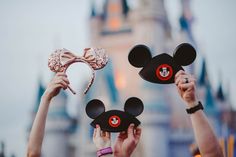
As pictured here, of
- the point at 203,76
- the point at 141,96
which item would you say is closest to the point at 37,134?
the point at 141,96

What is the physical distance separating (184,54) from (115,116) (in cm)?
25

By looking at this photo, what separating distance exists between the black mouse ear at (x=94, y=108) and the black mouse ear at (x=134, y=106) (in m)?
0.07

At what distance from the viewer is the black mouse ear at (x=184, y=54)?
1170mm

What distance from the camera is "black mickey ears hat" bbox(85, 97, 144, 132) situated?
1288mm

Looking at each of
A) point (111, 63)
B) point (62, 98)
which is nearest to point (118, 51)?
point (111, 63)

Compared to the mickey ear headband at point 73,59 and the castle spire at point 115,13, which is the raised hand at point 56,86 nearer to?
the mickey ear headband at point 73,59

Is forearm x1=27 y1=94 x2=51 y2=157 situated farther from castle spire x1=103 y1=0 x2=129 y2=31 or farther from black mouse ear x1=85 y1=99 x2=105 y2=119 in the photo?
castle spire x1=103 y1=0 x2=129 y2=31

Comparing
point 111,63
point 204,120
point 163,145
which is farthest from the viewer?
point 111,63

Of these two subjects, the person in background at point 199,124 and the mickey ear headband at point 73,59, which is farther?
the mickey ear headband at point 73,59

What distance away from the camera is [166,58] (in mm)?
1184

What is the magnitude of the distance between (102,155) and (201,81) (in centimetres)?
748

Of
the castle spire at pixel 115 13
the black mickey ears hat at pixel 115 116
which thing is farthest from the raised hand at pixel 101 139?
the castle spire at pixel 115 13

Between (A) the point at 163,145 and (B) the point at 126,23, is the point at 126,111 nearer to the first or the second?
(A) the point at 163,145

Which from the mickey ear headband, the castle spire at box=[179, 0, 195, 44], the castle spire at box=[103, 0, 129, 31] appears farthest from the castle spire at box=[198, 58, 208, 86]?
the mickey ear headband
